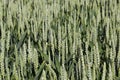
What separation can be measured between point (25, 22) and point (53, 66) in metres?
0.82

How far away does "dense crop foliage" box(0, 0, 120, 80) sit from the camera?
1.46 meters

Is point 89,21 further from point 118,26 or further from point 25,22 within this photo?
point 25,22

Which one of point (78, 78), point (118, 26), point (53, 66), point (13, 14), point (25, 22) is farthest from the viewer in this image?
point (13, 14)

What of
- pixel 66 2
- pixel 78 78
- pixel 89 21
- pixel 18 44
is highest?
pixel 66 2

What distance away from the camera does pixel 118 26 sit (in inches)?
86.7

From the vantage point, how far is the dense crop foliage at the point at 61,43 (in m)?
1.46

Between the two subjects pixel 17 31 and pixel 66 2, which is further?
pixel 66 2

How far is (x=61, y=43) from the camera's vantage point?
6.21 feet

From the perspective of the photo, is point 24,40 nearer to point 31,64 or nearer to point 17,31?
point 17,31

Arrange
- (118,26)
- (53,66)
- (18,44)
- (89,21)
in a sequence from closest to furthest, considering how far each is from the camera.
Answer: (53,66), (18,44), (118,26), (89,21)

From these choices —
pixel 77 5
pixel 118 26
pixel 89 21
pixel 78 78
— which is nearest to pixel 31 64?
pixel 78 78

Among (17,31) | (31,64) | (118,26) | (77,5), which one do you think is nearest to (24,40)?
(17,31)

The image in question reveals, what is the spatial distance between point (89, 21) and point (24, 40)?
0.69 meters

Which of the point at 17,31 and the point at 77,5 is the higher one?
the point at 77,5
